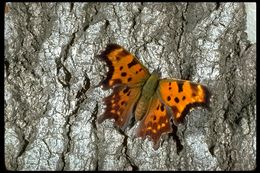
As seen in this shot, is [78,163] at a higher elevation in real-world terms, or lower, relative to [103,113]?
lower

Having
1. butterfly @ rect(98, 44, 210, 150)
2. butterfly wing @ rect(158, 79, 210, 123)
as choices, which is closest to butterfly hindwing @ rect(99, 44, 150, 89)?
butterfly @ rect(98, 44, 210, 150)

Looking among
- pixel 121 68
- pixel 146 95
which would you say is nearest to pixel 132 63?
pixel 121 68

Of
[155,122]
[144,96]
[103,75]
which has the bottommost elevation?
[155,122]

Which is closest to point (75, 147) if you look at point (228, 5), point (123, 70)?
point (123, 70)

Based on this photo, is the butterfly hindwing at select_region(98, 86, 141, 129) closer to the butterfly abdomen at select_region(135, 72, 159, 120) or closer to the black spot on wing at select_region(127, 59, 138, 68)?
the butterfly abdomen at select_region(135, 72, 159, 120)

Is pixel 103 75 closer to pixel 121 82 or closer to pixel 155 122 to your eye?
pixel 121 82

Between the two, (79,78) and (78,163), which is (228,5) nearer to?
(79,78)

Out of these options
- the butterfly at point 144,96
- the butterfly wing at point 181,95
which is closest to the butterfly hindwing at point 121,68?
the butterfly at point 144,96

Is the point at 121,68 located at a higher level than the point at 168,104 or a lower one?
higher
